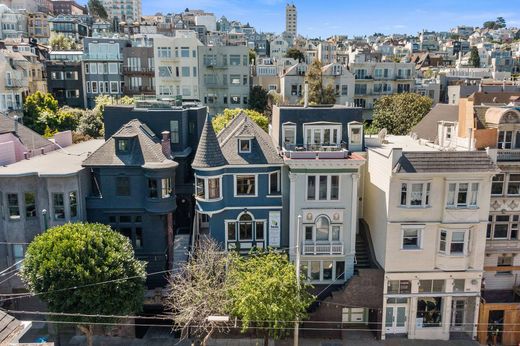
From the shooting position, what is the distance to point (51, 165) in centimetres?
3094

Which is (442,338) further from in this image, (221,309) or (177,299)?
(177,299)

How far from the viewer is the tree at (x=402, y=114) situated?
60.3 meters

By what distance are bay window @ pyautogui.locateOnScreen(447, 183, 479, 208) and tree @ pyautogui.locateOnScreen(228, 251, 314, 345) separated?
11.3 m

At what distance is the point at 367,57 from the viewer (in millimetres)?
91750

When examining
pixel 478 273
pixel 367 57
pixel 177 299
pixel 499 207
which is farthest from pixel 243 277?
pixel 367 57

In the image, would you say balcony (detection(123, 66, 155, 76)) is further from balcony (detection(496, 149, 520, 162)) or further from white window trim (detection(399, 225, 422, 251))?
balcony (detection(496, 149, 520, 162))

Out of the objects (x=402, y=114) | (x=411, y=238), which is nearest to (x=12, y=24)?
(x=402, y=114)

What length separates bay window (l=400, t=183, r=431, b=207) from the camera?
2888cm

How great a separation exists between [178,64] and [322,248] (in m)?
49.0

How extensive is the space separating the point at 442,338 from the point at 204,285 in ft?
56.1

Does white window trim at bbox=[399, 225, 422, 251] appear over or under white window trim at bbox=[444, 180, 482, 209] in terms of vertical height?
under

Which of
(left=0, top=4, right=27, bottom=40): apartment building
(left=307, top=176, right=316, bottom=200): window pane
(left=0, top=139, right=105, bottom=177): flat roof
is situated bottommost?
(left=307, top=176, right=316, bottom=200): window pane

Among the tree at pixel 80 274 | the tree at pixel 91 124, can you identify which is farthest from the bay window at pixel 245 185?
the tree at pixel 91 124

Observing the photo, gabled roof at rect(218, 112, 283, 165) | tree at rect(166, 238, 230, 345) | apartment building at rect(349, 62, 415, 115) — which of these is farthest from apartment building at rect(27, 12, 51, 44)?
tree at rect(166, 238, 230, 345)
